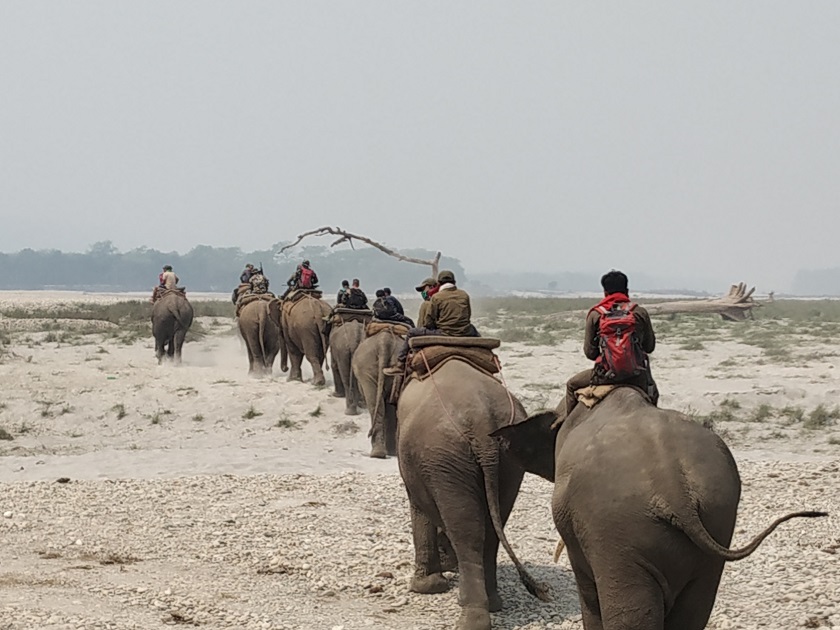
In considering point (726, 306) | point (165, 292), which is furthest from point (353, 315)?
point (726, 306)

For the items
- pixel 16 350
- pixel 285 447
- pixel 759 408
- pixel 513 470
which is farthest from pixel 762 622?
pixel 16 350

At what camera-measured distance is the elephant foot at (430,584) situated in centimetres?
802

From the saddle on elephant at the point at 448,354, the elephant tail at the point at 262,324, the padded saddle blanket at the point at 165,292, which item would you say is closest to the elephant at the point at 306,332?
the elephant tail at the point at 262,324

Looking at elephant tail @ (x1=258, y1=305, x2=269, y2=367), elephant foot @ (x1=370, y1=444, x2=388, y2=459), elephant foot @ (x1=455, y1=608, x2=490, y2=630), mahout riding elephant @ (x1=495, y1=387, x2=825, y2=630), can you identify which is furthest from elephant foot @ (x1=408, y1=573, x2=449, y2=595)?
elephant tail @ (x1=258, y1=305, x2=269, y2=367)

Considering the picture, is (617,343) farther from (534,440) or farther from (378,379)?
(378,379)

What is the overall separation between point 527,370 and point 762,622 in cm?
1716

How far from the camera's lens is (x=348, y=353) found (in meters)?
17.3

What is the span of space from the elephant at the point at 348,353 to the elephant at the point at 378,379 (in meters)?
2.87

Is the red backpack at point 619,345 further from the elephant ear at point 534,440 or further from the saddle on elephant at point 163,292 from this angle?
the saddle on elephant at point 163,292

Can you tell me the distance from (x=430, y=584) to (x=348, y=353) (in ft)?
31.2

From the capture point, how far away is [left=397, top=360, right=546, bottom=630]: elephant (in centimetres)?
710

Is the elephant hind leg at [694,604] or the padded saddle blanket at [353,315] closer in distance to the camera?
the elephant hind leg at [694,604]

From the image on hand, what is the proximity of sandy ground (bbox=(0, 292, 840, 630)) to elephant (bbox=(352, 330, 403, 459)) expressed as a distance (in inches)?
14.2

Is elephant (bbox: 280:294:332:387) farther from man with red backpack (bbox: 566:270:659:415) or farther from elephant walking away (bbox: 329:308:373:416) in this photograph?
man with red backpack (bbox: 566:270:659:415)
